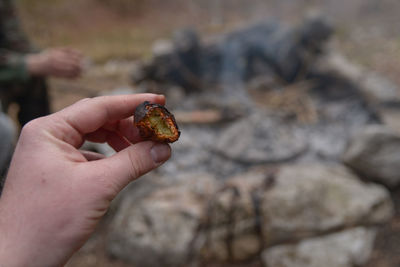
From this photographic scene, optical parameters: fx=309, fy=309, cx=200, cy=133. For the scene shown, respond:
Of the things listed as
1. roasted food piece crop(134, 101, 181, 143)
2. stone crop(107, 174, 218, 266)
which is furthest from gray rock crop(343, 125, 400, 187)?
roasted food piece crop(134, 101, 181, 143)

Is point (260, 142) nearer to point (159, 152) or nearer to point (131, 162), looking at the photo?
point (159, 152)

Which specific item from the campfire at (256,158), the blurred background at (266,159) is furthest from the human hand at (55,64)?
the campfire at (256,158)

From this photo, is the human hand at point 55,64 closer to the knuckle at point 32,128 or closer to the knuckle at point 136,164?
the knuckle at point 32,128

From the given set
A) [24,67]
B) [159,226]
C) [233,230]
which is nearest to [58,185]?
[159,226]

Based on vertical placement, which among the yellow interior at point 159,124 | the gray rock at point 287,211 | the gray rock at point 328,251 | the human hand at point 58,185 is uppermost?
the yellow interior at point 159,124

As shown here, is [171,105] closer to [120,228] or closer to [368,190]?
[120,228]

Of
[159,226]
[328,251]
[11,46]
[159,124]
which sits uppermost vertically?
[11,46]

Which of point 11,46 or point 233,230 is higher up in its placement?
point 11,46
